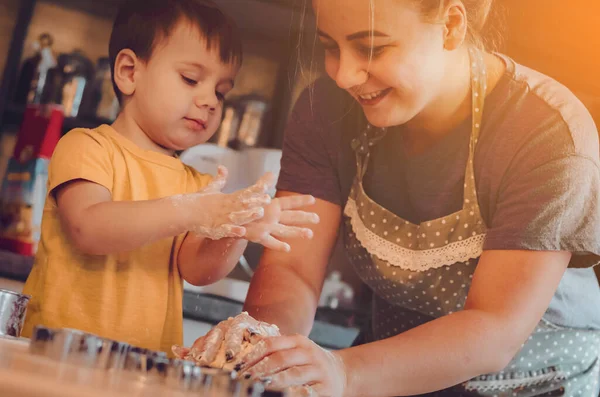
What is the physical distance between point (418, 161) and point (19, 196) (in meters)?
0.58

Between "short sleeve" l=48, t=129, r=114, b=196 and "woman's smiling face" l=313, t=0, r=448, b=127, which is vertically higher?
"woman's smiling face" l=313, t=0, r=448, b=127

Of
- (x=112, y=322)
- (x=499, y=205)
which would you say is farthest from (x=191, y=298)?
(x=499, y=205)

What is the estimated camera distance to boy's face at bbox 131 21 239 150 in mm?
837

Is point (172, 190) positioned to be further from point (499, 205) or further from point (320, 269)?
point (499, 205)

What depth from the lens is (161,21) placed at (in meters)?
0.84

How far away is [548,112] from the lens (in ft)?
2.92

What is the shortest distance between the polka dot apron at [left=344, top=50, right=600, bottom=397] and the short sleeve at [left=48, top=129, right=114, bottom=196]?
0.36 m

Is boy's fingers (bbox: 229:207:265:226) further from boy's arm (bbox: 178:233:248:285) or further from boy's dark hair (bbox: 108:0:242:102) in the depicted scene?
boy's dark hair (bbox: 108:0:242:102)

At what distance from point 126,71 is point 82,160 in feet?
0.41

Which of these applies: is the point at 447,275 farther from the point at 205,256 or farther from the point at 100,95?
the point at 100,95

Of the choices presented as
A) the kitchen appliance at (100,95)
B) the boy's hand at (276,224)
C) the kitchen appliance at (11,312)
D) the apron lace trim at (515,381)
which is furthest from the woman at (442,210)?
the kitchen appliance at (100,95)

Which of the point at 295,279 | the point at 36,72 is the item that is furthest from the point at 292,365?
the point at 36,72

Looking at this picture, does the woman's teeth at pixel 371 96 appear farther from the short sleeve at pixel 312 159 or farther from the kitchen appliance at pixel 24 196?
the kitchen appliance at pixel 24 196

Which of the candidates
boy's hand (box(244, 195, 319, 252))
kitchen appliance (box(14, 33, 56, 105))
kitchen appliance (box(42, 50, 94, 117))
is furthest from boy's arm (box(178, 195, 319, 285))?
kitchen appliance (box(14, 33, 56, 105))
